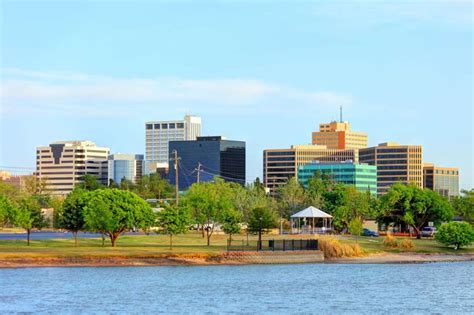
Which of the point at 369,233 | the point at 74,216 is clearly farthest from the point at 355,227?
the point at 74,216

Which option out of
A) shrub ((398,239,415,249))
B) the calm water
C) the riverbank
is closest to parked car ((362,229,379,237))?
the riverbank

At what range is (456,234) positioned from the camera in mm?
119688

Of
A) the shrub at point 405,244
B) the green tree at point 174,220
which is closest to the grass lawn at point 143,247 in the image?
the shrub at point 405,244

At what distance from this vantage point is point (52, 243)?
110812 millimetres

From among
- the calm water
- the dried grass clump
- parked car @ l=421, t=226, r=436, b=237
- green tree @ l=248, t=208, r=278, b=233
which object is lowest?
the calm water

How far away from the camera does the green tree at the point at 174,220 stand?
10662cm

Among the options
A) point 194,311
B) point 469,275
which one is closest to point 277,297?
point 194,311

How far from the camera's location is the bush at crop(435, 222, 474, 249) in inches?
4712

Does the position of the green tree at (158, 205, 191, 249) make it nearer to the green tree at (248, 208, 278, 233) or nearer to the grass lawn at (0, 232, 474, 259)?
the grass lawn at (0, 232, 474, 259)

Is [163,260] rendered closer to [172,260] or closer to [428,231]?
[172,260]

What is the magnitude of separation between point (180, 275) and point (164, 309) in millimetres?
23824

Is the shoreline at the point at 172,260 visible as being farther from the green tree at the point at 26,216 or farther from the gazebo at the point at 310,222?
the gazebo at the point at 310,222

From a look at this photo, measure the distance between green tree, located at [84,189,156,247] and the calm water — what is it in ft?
41.3

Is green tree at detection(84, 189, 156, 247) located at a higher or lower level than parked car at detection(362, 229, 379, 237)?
higher
